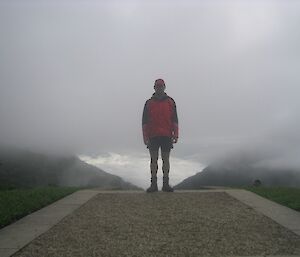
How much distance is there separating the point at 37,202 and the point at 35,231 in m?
3.16

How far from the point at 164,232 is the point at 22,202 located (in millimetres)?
4460

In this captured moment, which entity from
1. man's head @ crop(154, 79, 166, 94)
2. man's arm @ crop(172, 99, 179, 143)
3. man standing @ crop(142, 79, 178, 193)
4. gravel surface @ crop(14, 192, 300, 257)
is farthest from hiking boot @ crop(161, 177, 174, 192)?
man's head @ crop(154, 79, 166, 94)

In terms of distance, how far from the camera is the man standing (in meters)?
14.3

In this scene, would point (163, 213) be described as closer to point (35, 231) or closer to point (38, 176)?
point (35, 231)

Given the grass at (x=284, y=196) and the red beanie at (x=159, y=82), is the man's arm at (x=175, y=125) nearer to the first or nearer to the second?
the red beanie at (x=159, y=82)

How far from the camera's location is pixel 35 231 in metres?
9.11

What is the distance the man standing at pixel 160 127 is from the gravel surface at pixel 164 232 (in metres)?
2.24

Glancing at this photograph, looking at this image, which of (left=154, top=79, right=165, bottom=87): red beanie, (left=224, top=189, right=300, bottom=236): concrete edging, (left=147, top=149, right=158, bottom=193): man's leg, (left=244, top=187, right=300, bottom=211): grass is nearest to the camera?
(left=224, top=189, right=300, bottom=236): concrete edging

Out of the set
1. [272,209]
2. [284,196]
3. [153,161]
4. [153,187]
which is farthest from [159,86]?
[272,209]

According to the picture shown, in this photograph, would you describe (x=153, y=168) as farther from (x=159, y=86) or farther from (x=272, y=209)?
(x=272, y=209)

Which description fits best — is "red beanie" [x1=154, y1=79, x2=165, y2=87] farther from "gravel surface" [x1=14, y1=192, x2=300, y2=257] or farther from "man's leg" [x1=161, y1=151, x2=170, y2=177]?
"gravel surface" [x1=14, y1=192, x2=300, y2=257]

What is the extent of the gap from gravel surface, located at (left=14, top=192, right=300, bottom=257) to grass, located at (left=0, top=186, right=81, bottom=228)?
101 centimetres

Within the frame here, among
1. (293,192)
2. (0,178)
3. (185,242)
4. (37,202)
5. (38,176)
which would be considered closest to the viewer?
(185,242)

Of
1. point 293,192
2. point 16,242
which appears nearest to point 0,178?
point 293,192
